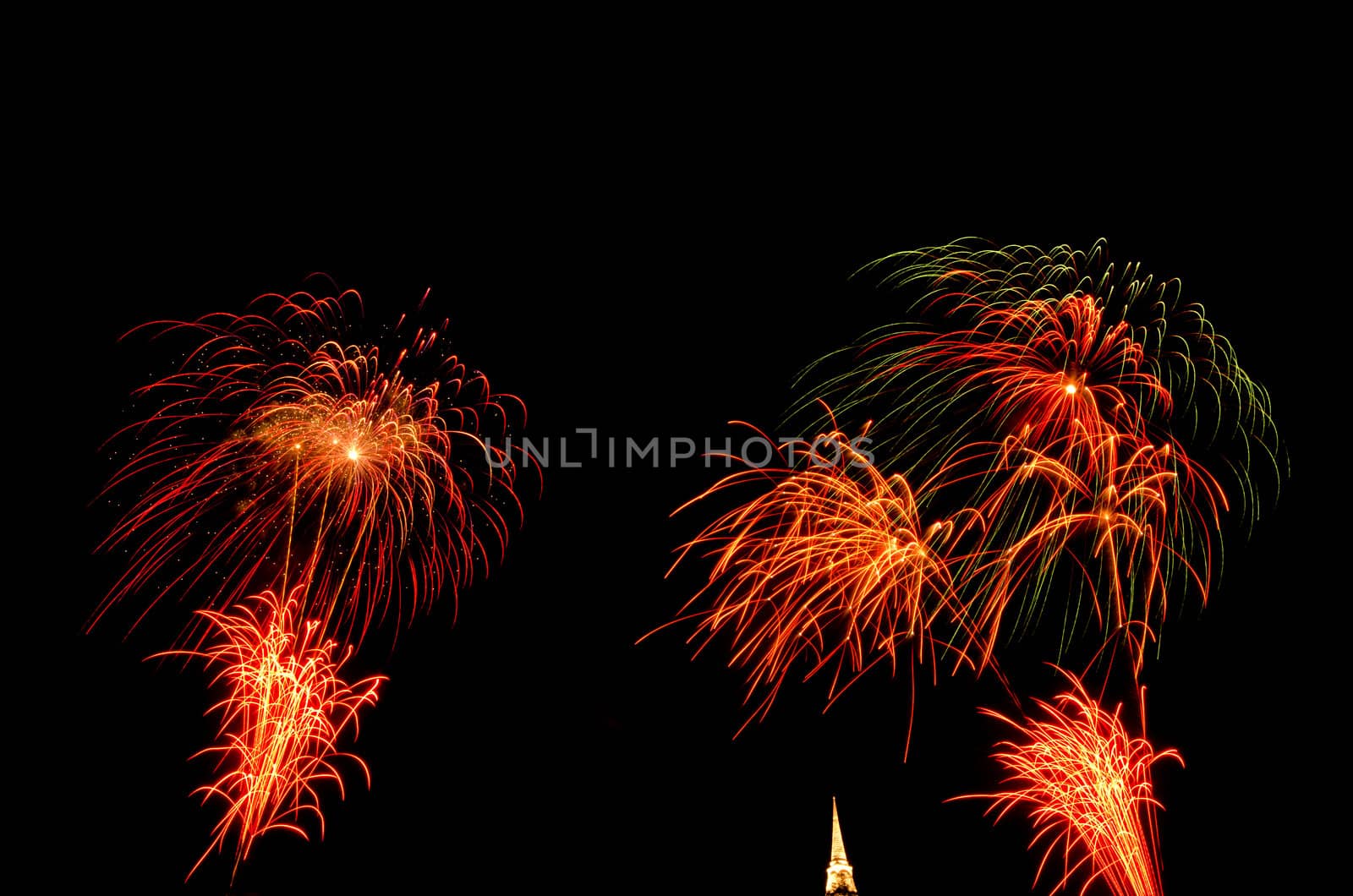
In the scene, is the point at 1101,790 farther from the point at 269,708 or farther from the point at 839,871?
the point at 839,871

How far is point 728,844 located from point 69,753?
1950 centimetres

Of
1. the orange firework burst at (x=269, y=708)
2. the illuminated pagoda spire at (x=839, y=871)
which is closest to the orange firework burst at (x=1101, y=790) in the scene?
the orange firework burst at (x=269, y=708)

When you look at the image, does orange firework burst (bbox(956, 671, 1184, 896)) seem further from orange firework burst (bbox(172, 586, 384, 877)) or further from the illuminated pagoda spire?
the illuminated pagoda spire

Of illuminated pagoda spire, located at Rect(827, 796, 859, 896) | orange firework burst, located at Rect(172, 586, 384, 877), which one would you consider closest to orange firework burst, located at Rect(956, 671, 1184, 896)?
orange firework burst, located at Rect(172, 586, 384, 877)

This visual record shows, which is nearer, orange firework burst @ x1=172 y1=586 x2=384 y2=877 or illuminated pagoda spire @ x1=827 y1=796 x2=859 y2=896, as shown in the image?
orange firework burst @ x1=172 y1=586 x2=384 y2=877

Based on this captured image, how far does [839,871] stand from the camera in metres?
49.6

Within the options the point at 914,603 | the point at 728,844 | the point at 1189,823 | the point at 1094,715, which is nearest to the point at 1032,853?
the point at 1189,823

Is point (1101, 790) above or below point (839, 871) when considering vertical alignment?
below

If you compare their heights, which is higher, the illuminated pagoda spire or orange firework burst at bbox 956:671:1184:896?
the illuminated pagoda spire

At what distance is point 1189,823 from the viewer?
26.4m

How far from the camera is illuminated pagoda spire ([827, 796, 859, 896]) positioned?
→ 47719mm

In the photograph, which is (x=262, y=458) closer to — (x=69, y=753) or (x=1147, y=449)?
(x=69, y=753)

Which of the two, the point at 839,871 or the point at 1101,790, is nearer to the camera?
the point at 1101,790

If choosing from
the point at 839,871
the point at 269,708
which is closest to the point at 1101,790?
the point at 269,708
